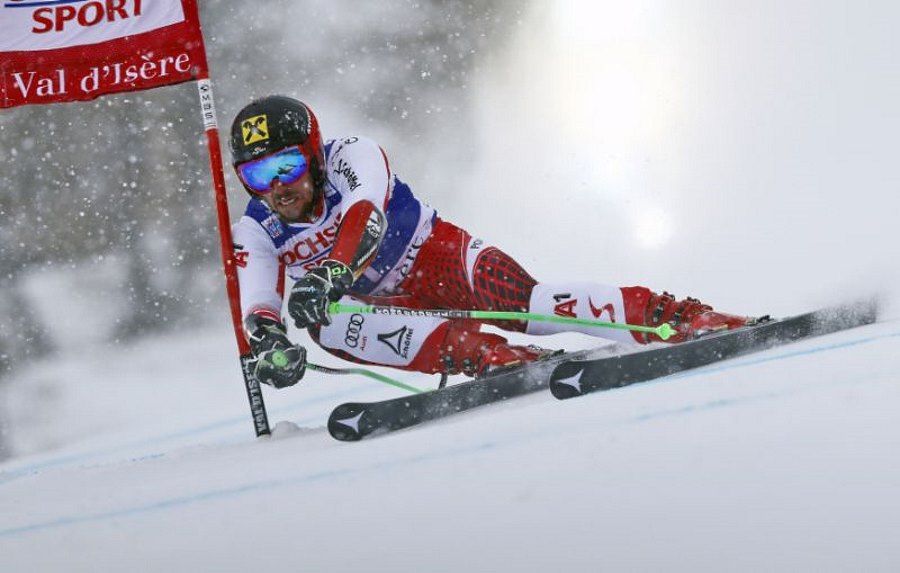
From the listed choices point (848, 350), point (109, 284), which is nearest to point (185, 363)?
point (109, 284)

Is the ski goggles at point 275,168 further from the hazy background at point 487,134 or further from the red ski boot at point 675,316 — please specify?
the hazy background at point 487,134

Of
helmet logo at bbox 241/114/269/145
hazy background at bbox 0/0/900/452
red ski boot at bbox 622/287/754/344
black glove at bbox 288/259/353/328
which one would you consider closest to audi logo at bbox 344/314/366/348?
black glove at bbox 288/259/353/328

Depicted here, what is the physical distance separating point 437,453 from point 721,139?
6.67 meters

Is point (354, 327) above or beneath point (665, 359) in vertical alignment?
above

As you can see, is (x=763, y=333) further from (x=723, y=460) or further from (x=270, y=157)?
(x=270, y=157)

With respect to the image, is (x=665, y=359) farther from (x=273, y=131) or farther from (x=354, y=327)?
(x=273, y=131)

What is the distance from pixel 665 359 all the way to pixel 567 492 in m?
1.24

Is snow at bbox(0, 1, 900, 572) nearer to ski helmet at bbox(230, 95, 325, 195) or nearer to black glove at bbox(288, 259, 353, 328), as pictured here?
black glove at bbox(288, 259, 353, 328)

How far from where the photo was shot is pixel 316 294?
151 inches

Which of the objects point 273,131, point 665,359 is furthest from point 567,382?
point 273,131

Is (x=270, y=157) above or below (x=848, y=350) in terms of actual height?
above

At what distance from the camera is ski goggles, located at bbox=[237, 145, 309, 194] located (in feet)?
13.5

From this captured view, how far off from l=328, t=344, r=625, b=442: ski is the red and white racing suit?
416 mm

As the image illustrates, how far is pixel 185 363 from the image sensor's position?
8945 mm
